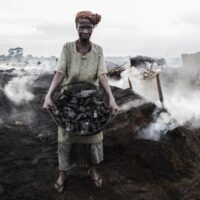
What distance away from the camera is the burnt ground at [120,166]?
4312mm

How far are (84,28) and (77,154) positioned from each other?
1.43m

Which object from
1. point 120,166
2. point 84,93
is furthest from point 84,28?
point 120,166

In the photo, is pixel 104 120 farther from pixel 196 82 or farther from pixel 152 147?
pixel 196 82

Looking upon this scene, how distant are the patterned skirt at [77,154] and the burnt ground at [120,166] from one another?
13.7 inches

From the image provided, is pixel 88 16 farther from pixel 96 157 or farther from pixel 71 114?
pixel 96 157

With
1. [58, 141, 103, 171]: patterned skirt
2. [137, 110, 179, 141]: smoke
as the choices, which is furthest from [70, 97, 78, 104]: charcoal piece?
[137, 110, 179, 141]: smoke

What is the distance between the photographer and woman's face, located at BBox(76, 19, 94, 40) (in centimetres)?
365

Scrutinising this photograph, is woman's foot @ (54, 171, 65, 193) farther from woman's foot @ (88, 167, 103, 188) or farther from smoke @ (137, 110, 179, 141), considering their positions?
smoke @ (137, 110, 179, 141)

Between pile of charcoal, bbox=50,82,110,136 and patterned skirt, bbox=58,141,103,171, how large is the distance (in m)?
0.40

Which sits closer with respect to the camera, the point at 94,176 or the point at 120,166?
the point at 94,176

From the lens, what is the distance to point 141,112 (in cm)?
636

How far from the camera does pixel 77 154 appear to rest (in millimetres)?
4117

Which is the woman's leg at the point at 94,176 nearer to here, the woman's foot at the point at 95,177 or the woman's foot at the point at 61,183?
A: the woman's foot at the point at 95,177

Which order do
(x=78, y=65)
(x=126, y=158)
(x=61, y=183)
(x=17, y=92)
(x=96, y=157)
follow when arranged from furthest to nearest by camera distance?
(x=17, y=92) < (x=126, y=158) < (x=61, y=183) < (x=96, y=157) < (x=78, y=65)
